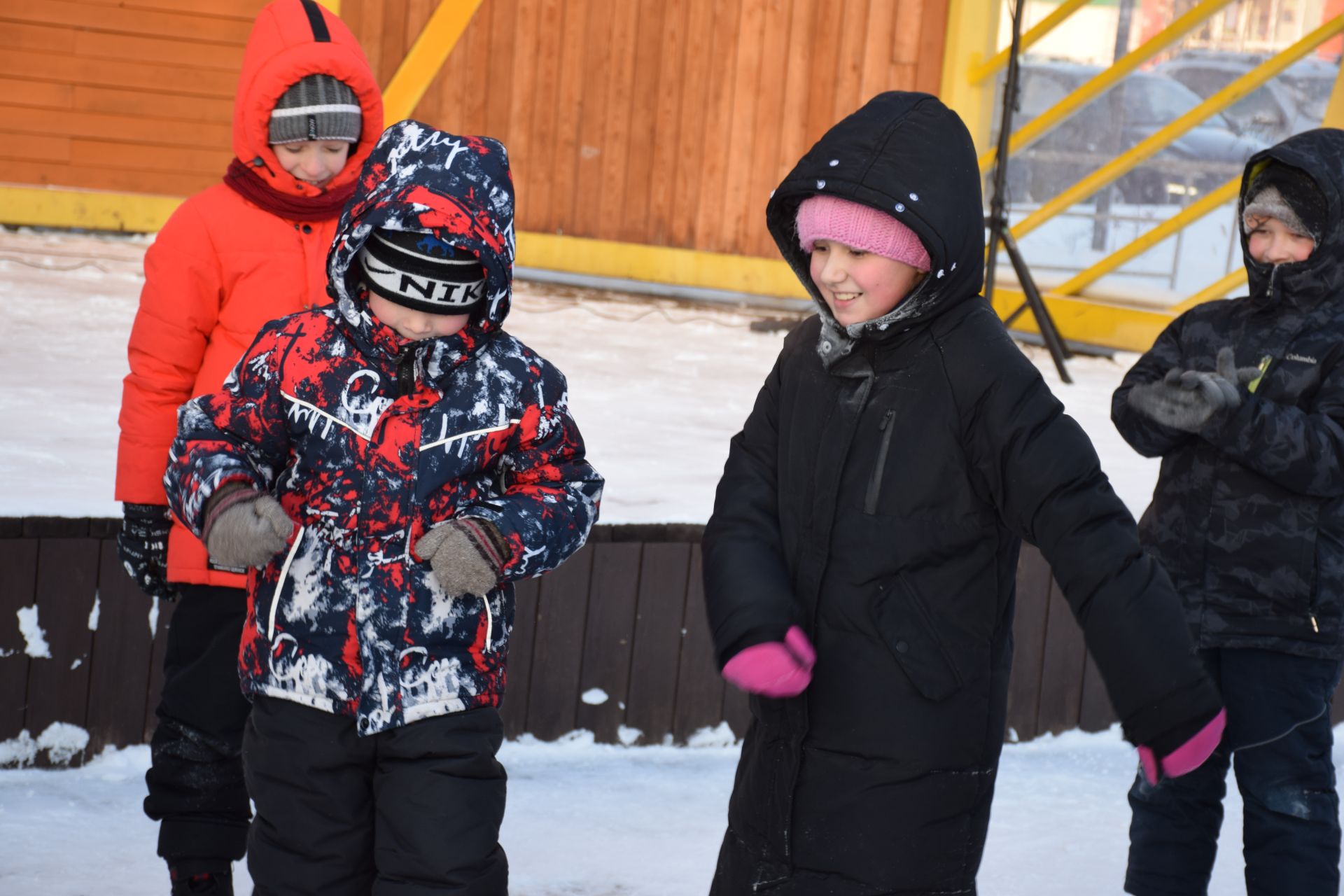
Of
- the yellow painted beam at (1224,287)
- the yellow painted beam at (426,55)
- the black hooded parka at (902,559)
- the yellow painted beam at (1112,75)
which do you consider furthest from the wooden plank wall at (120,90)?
the black hooded parka at (902,559)

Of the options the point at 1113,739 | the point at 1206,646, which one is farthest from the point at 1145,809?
the point at 1113,739

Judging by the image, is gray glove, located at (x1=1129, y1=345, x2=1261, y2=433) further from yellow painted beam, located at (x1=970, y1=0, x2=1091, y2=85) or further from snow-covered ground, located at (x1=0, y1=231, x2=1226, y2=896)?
yellow painted beam, located at (x1=970, y1=0, x2=1091, y2=85)

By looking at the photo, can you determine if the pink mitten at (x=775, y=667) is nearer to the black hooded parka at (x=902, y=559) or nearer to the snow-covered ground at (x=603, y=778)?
the black hooded parka at (x=902, y=559)

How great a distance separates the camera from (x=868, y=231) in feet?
6.13

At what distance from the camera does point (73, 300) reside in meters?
6.40

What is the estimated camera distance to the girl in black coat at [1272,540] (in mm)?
2496

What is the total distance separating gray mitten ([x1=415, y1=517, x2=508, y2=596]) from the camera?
190 centimetres

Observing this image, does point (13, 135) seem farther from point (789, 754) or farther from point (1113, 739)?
point (789, 754)

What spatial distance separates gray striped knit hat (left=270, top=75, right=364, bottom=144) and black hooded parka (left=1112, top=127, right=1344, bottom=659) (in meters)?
1.38

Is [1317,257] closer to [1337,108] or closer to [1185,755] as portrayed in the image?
[1185,755]

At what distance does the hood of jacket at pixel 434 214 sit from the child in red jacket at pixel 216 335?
443 mm

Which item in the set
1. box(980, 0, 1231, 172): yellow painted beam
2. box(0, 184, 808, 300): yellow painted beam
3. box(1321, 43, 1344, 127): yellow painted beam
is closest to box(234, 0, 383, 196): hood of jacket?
box(1321, 43, 1344, 127): yellow painted beam

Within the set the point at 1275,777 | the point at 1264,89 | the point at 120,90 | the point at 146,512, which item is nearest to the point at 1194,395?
the point at 1275,777

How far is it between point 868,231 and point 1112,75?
6.56 metres
